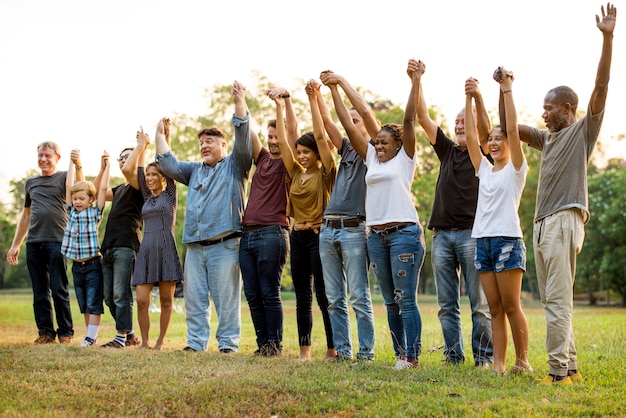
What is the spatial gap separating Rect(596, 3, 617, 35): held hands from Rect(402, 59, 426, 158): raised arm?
1.62 meters

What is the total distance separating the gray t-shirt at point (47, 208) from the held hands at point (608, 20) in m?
7.27

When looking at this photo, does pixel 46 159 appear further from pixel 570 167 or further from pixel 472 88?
pixel 570 167

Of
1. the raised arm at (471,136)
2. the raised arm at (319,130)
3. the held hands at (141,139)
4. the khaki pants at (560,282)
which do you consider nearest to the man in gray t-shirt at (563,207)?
the khaki pants at (560,282)

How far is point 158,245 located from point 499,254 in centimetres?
424

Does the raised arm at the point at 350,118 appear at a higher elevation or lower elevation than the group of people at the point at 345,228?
higher

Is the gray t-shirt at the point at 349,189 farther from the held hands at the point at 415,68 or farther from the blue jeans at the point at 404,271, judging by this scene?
the held hands at the point at 415,68

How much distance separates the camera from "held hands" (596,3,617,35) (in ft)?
19.0

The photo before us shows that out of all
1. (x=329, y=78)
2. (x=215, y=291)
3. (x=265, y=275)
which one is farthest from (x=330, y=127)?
(x=215, y=291)

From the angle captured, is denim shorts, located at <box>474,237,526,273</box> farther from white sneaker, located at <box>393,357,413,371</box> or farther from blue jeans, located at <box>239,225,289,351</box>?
blue jeans, located at <box>239,225,289,351</box>

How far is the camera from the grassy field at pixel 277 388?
5184 mm

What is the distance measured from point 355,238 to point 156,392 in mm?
2498

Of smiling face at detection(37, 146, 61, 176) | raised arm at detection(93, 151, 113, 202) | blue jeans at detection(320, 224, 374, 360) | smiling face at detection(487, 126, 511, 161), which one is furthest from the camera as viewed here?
smiling face at detection(37, 146, 61, 176)

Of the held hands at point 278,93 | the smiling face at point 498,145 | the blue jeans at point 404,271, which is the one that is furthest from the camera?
the held hands at point 278,93

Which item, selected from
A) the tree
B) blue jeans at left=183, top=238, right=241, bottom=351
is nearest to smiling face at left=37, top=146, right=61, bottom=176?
blue jeans at left=183, top=238, right=241, bottom=351
